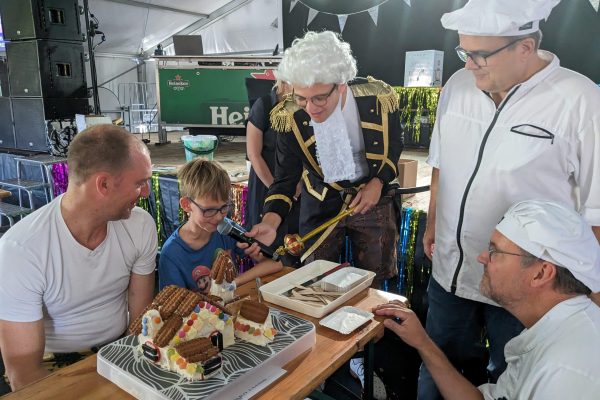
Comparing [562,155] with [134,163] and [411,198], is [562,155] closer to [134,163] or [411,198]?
[134,163]

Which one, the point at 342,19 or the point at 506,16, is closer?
the point at 506,16

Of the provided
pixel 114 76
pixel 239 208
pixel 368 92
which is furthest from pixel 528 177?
pixel 114 76

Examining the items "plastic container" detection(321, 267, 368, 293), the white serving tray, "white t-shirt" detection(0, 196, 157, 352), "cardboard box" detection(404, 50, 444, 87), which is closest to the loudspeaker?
"cardboard box" detection(404, 50, 444, 87)

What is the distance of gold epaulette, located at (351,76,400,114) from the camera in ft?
6.55

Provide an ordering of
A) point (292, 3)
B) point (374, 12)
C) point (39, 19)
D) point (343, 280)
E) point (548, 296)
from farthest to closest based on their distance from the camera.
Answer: point (292, 3) → point (374, 12) → point (39, 19) → point (343, 280) → point (548, 296)

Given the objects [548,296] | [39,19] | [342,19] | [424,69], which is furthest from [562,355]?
[342,19]

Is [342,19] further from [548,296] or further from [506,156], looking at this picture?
[548,296]

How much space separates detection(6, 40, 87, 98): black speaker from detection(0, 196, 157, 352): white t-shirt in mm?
4282

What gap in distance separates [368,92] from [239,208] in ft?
5.76

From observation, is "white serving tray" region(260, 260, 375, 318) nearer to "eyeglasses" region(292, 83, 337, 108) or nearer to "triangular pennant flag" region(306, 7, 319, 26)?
"eyeglasses" region(292, 83, 337, 108)

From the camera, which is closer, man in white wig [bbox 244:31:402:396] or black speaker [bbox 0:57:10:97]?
man in white wig [bbox 244:31:402:396]

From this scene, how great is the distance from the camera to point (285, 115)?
6.71 feet

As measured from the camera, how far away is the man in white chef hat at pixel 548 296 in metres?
0.99

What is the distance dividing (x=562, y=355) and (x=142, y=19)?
1097 cm
